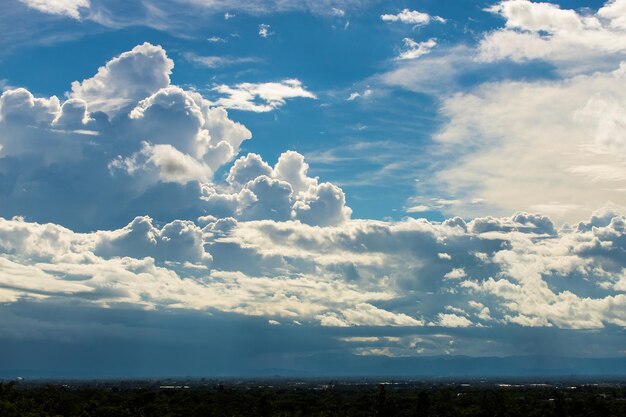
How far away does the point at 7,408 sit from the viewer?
152 metres

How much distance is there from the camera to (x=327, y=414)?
190m

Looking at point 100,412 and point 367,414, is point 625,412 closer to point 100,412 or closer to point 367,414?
point 367,414

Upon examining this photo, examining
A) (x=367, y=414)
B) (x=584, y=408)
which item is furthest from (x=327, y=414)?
(x=584, y=408)

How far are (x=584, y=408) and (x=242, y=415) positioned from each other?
92.8 meters

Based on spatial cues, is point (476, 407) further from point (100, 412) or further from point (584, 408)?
point (100, 412)

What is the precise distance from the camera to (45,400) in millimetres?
199250

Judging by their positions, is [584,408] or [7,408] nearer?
[7,408]

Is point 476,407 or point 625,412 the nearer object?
point 625,412

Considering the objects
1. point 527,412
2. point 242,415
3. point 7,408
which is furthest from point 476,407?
point 7,408

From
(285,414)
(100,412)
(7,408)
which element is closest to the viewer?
(7,408)

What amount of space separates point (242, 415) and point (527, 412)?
250 ft

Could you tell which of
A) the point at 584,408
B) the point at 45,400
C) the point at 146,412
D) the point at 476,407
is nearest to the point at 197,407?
the point at 146,412

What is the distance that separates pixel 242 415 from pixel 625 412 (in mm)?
101082

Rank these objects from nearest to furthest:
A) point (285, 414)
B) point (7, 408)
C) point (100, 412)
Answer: point (7, 408), point (100, 412), point (285, 414)
